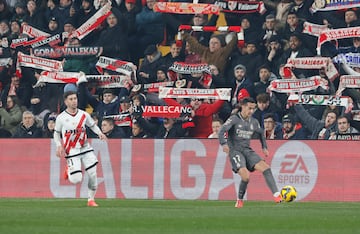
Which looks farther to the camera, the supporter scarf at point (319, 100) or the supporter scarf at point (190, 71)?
the supporter scarf at point (190, 71)

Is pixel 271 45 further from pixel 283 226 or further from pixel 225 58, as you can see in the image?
pixel 283 226

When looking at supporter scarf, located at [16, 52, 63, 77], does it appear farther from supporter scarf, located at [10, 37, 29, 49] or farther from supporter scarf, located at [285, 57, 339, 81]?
supporter scarf, located at [285, 57, 339, 81]

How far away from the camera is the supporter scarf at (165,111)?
24.5 m

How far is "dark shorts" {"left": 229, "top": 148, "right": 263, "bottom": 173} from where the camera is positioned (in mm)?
20281

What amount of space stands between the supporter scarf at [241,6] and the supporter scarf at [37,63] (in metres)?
4.15

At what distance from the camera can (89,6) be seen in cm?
2681

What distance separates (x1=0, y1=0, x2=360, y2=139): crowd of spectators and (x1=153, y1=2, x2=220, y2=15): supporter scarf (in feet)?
0.46

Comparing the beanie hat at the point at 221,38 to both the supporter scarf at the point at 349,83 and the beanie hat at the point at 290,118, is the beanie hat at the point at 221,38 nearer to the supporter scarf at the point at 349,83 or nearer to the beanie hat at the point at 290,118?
the beanie hat at the point at 290,118

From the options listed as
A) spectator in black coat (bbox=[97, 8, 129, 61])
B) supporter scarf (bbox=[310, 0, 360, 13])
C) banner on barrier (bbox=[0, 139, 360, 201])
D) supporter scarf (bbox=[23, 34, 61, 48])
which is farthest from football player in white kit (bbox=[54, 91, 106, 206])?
supporter scarf (bbox=[23, 34, 61, 48])

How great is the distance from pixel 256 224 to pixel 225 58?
1092 centimetres

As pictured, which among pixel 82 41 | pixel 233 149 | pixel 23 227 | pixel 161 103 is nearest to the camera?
pixel 23 227

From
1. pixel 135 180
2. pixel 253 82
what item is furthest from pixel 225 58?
pixel 135 180

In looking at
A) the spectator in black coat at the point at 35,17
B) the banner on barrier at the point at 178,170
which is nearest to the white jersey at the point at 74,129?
the banner on barrier at the point at 178,170

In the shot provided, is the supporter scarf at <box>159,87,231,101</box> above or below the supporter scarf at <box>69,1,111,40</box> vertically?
below
